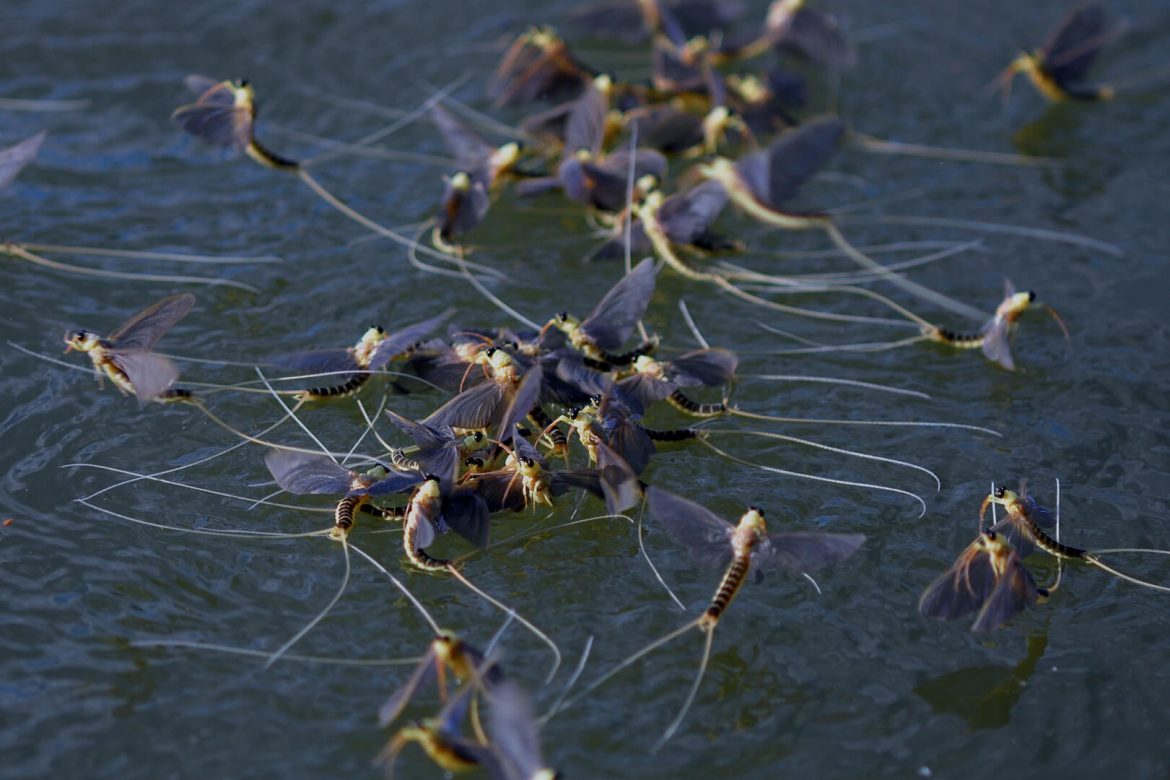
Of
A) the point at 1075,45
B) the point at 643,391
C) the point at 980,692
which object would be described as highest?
the point at 1075,45

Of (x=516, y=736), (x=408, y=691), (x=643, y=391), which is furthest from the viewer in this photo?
(x=643, y=391)

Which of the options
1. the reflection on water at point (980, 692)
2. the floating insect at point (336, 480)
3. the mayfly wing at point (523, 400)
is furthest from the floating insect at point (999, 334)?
the floating insect at point (336, 480)

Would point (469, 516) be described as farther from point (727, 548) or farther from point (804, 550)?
point (804, 550)

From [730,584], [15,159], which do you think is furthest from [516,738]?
[15,159]

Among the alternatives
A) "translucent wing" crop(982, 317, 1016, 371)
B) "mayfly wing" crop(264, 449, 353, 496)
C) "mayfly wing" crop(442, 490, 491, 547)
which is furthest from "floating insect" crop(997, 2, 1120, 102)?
"mayfly wing" crop(264, 449, 353, 496)

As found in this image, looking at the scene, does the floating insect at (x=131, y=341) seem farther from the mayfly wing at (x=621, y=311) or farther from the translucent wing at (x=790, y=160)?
the translucent wing at (x=790, y=160)

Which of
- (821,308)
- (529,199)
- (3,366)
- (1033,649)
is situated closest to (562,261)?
(529,199)

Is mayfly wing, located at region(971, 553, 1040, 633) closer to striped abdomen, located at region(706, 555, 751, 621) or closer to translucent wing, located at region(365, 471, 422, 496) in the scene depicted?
striped abdomen, located at region(706, 555, 751, 621)
